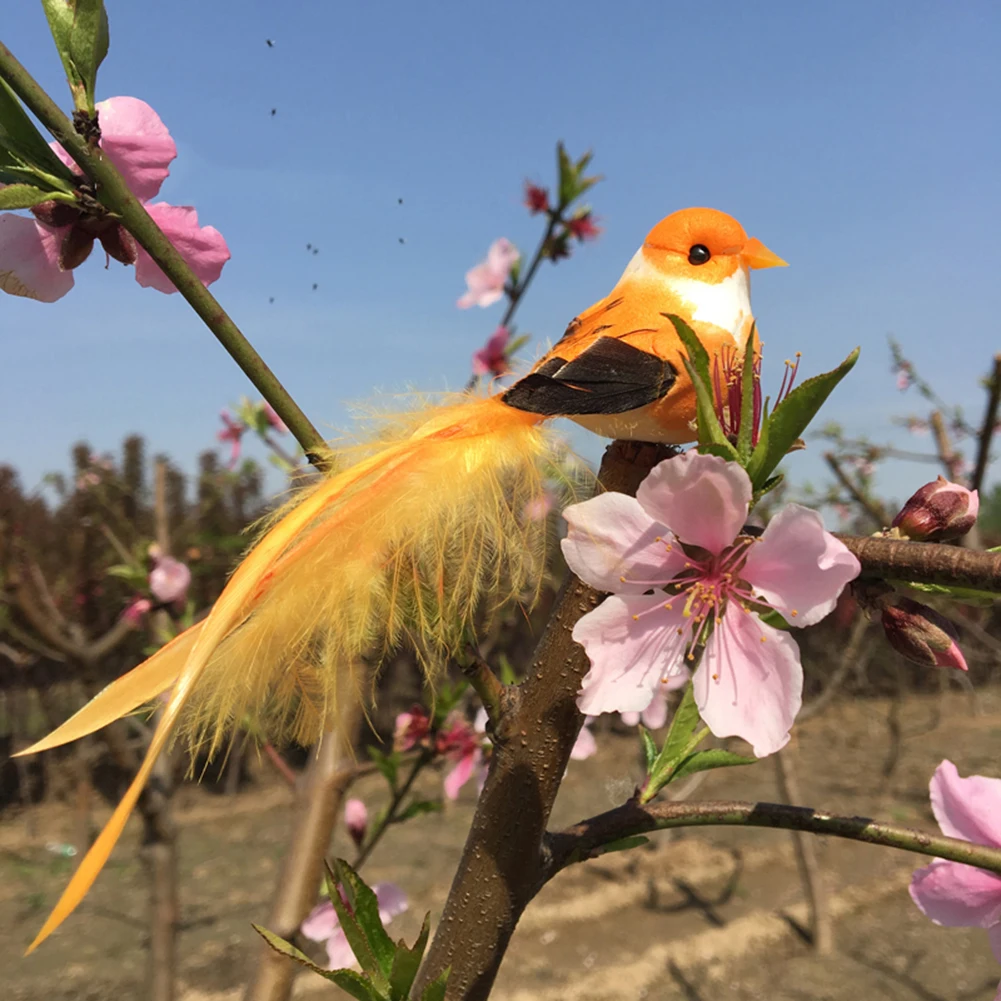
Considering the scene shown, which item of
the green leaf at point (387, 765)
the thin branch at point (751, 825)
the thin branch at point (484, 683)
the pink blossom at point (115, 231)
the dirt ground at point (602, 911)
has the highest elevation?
the pink blossom at point (115, 231)

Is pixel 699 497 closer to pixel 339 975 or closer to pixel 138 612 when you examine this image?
pixel 339 975

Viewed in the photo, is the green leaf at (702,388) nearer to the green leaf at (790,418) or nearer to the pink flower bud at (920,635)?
the green leaf at (790,418)

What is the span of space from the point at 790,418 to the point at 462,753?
1.77 m

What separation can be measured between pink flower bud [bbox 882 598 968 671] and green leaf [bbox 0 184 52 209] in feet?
1.87

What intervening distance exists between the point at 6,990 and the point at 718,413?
4.81m

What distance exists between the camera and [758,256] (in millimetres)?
570

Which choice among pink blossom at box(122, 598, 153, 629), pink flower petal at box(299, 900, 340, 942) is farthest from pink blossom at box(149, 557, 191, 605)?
pink flower petal at box(299, 900, 340, 942)

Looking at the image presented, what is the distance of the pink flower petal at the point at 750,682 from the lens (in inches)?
16.9

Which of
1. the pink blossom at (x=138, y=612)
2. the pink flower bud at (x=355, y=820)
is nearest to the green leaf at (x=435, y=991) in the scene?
the pink flower bud at (x=355, y=820)

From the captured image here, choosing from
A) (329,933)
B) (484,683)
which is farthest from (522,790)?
(329,933)

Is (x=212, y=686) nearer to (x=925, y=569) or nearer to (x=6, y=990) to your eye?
(x=925, y=569)

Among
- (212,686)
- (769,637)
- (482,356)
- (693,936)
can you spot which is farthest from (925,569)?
(693,936)

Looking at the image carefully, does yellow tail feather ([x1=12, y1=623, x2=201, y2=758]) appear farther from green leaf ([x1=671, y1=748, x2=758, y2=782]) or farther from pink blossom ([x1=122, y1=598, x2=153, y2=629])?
pink blossom ([x1=122, y1=598, x2=153, y2=629])

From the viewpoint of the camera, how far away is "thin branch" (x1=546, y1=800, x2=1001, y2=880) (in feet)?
1.63
